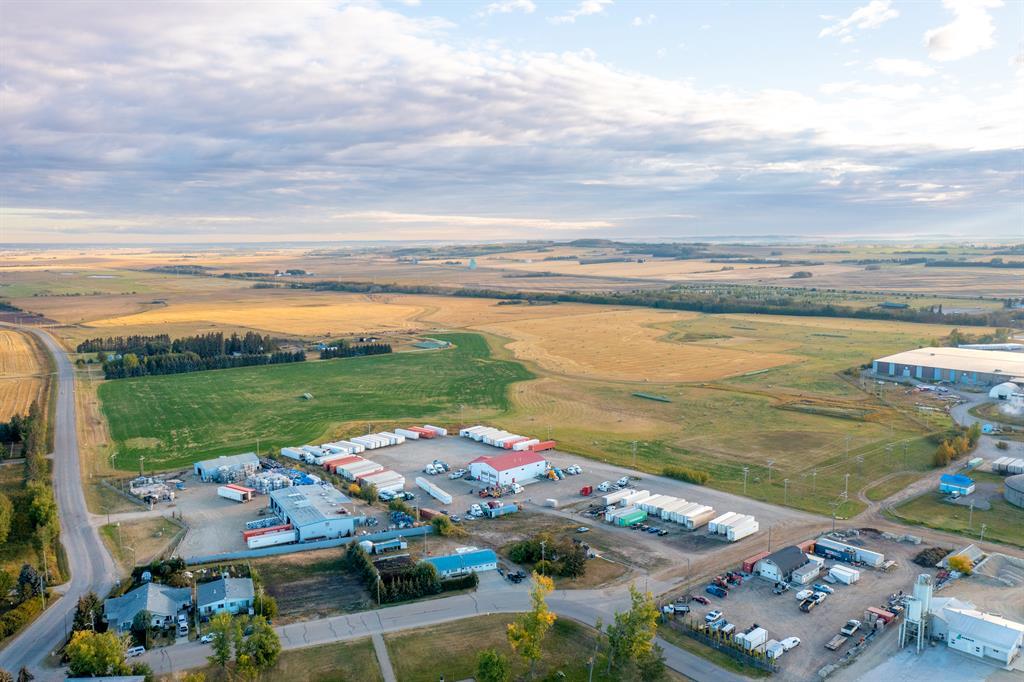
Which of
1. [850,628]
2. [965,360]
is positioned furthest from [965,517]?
[965,360]

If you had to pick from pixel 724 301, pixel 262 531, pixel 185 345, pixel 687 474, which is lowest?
pixel 262 531

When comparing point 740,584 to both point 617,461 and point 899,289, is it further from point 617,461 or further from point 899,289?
point 899,289

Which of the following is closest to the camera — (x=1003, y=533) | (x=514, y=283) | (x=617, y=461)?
(x=1003, y=533)

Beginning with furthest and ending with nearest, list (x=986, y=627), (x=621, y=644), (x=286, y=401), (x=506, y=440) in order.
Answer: (x=286, y=401) < (x=506, y=440) < (x=986, y=627) < (x=621, y=644)

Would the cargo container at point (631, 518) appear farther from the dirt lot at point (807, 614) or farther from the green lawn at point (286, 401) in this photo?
the green lawn at point (286, 401)

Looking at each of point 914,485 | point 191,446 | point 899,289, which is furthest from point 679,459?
point 899,289

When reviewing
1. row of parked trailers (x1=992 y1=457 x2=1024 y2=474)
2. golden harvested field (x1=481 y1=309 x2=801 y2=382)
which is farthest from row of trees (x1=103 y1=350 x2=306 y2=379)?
row of parked trailers (x1=992 y1=457 x2=1024 y2=474)

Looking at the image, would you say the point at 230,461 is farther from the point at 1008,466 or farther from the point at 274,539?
the point at 1008,466
